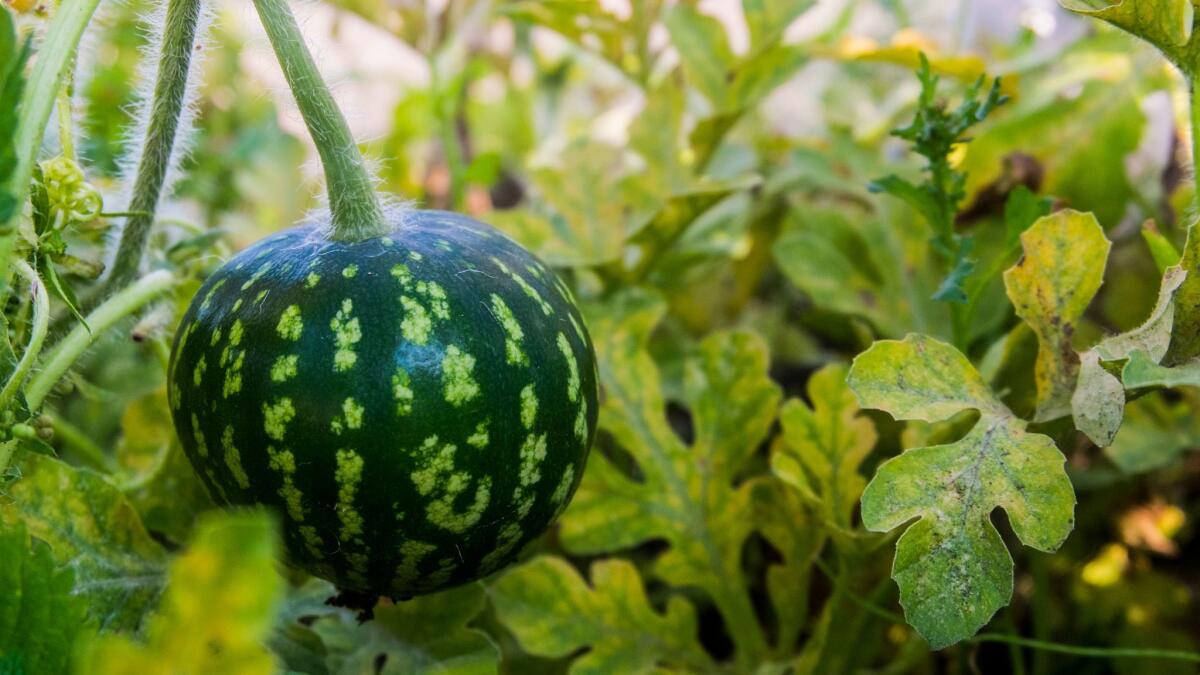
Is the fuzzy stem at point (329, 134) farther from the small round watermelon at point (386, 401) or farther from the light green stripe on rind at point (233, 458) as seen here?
the light green stripe on rind at point (233, 458)

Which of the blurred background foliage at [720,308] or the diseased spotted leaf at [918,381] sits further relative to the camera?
the blurred background foliage at [720,308]

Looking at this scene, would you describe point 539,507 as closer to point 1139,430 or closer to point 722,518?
point 722,518

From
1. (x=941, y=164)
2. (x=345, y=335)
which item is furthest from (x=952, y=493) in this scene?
(x=345, y=335)

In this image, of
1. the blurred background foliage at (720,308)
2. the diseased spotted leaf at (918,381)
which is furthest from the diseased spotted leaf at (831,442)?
the diseased spotted leaf at (918,381)

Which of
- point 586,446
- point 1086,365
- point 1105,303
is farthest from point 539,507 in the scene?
point 1105,303

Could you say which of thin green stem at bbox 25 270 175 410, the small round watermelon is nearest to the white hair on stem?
thin green stem at bbox 25 270 175 410

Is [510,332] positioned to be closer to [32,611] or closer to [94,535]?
[32,611]

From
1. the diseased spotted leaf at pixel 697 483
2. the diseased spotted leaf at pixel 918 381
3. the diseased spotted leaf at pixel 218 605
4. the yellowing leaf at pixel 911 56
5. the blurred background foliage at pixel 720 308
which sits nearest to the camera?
the diseased spotted leaf at pixel 218 605
